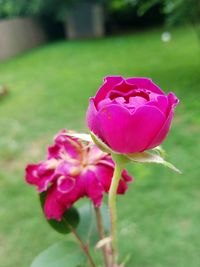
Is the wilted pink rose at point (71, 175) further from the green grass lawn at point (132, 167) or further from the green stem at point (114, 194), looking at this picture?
the green grass lawn at point (132, 167)

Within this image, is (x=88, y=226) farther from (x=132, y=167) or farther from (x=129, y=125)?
(x=132, y=167)

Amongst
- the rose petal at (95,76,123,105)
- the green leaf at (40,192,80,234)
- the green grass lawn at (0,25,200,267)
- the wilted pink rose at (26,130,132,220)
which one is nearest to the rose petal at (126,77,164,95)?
the rose petal at (95,76,123,105)

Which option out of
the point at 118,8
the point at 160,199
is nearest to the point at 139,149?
the point at 160,199

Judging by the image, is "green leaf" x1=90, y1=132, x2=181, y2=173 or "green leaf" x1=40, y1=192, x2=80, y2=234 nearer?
"green leaf" x1=90, y1=132, x2=181, y2=173

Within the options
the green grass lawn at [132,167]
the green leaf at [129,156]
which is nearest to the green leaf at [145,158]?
the green leaf at [129,156]

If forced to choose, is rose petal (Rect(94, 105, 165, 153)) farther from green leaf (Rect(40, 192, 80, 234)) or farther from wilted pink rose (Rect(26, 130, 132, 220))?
green leaf (Rect(40, 192, 80, 234))

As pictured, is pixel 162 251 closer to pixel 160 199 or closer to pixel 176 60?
pixel 160 199
